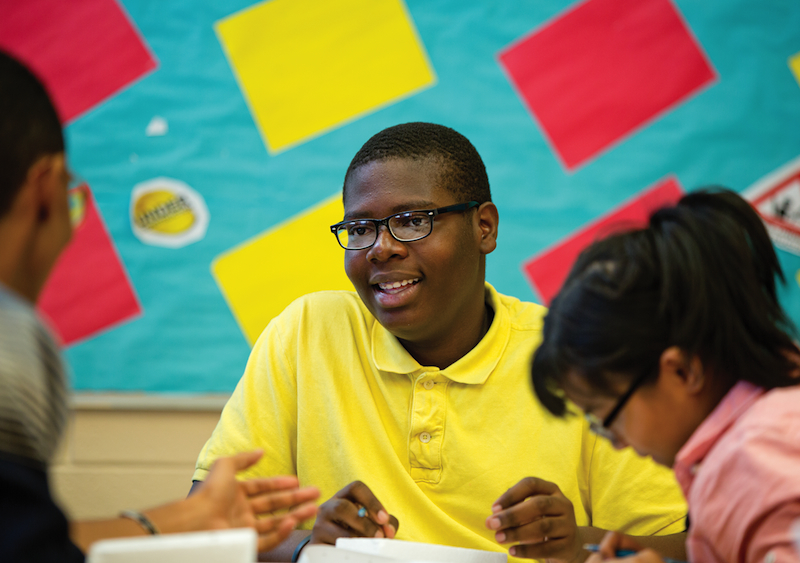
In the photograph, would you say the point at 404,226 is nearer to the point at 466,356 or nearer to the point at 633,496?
the point at 466,356

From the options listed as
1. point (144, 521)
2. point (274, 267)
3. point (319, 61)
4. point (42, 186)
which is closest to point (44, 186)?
point (42, 186)

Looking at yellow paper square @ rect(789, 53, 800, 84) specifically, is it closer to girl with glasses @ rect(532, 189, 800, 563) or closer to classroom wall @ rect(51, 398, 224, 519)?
girl with glasses @ rect(532, 189, 800, 563)

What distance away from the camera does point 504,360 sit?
126cm

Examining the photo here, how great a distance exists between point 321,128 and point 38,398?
147cm

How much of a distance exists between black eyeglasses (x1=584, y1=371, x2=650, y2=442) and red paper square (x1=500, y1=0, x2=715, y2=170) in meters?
1.08

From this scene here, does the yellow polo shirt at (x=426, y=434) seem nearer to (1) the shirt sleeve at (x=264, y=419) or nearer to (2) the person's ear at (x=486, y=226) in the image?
(1) the shirt sleeve at (x=264, y=419)

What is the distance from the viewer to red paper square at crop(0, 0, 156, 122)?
2041 millimetres

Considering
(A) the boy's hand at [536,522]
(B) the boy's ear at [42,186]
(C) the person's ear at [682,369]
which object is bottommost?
(A) the boy's hand at [536,522]

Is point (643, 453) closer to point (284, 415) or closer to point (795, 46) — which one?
point (284, 415)

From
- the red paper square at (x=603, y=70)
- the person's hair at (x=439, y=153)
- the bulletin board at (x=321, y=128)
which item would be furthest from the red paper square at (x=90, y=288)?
the red paper square at (x=603, y=70)

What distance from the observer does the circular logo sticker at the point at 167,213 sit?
199 centimetres

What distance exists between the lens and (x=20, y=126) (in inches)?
26.8

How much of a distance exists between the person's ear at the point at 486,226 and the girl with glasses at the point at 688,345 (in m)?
0.44

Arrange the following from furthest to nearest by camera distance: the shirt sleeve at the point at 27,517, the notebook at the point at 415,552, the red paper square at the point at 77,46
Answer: the red paper square at the point at 77,46
the notebook at the point at 415,552
the shirt sleeve at the point at 27,517
